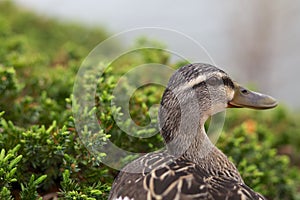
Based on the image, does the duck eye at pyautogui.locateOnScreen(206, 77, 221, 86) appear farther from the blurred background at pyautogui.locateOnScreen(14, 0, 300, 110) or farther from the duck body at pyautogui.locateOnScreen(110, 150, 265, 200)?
the blurred background at pyautogui.locateOnScreen(14, 0, 300, 110)

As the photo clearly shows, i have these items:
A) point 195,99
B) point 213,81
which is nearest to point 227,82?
point 213,81

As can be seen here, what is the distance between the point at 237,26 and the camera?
12891 mm

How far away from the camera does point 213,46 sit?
15102 mm

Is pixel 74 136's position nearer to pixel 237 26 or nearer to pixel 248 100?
pixel 248 100

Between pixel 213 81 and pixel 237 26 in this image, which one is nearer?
pixel 213 81

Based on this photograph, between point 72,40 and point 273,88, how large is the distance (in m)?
7.02

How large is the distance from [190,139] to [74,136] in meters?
0.78

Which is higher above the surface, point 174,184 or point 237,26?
point 237,26

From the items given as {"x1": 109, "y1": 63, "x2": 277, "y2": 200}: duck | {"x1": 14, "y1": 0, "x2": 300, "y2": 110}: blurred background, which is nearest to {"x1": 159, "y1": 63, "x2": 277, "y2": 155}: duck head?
{"x1": 109, "y1": 63, "x2": 277, "y2": 200}: duck

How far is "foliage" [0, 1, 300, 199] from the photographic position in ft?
11.1

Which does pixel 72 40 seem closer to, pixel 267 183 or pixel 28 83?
pixel 28 83

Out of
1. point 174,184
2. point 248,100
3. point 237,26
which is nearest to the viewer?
point 174,184

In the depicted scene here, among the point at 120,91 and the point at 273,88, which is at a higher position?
the point at 120,91

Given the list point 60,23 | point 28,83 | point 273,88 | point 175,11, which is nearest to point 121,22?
point 175,11
